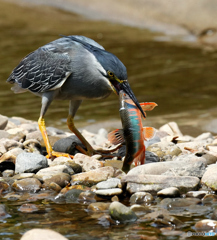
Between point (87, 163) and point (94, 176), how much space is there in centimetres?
51

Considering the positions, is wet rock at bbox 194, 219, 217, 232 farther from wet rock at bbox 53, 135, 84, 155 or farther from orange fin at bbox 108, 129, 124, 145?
wet rock at bbox 53, 135, 84, 155

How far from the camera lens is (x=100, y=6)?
22.6 m

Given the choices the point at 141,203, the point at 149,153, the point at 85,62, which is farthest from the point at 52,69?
the point at 141,203

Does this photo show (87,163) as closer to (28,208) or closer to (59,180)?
(59,180)

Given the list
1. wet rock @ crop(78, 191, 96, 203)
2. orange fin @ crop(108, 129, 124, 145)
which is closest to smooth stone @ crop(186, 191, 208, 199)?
wet rock @ crop(78, 191, 96, 203)

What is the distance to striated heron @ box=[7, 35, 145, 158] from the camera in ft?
20.4

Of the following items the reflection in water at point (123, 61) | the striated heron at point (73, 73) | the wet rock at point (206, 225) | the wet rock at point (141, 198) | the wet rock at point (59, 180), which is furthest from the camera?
the reflection in water at point (123, 61)

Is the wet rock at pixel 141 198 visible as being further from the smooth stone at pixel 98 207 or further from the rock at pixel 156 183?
the smooth stone at pixel 98 207

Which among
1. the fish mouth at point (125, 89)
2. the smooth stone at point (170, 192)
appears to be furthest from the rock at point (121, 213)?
the fish mouth at point (125, 89)

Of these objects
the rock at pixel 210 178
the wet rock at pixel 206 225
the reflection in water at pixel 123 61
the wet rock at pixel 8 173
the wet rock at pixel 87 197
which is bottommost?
the reflection in water at pixel 123 61

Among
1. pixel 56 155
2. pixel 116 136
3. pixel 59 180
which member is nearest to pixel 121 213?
pixel 59 180

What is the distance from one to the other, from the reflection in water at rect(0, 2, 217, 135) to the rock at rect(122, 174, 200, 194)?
5437 millimetres

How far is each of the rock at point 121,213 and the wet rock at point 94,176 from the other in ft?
3.98

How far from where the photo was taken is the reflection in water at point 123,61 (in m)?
12.1
